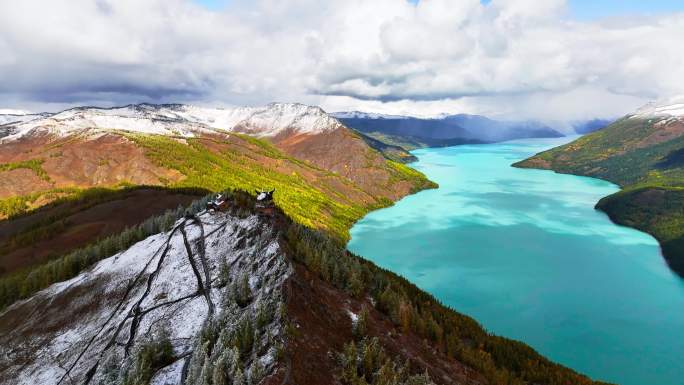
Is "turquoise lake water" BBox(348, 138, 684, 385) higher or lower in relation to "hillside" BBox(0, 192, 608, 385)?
lower

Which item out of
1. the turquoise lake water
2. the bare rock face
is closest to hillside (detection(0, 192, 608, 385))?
the bare rock face

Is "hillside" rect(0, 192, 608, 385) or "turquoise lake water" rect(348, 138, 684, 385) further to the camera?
"turquoise lake water" rect(348, 138, 684, 385)

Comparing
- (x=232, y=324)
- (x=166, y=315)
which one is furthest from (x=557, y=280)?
(x=166, y=315)

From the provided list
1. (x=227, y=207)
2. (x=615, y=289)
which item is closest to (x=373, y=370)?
(x=227, y=207)

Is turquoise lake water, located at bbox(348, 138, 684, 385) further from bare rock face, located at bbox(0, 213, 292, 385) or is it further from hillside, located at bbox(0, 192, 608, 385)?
bare rock face, located at bbox(0, 213, 292, 385)

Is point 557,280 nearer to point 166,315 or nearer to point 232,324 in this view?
point 232,324

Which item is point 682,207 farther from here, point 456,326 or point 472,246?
point 456,326
